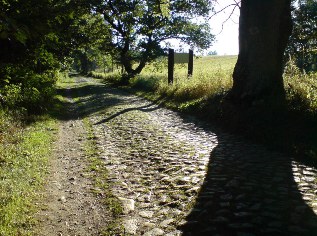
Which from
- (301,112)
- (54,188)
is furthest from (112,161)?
(301,112)

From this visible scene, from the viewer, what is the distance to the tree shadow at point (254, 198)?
3910 millimetres

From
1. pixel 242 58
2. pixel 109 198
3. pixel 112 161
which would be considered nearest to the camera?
pixel 109 198

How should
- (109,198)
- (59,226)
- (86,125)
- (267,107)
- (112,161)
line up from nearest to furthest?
(59,226) → (109,198) → (112,161) → (267,107) → (86,125)

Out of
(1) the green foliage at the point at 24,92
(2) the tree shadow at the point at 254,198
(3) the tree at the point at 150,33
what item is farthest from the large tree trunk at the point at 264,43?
(3) the tree at the point at 150,33

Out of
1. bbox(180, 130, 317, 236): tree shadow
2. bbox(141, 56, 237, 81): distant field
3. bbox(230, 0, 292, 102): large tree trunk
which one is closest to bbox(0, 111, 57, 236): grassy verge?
bbox(180, 130, 317, 236): tree shadow

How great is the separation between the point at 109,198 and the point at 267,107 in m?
5.42

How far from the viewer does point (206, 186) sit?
5289mm

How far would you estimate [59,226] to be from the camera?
4246mm

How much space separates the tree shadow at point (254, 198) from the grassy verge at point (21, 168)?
2.15 metres

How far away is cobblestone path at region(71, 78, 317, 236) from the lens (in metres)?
4.04

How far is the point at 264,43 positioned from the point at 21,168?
692 cm

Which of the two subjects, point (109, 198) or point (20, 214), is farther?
point (109, 198)

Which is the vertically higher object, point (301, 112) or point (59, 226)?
point (301, 112)

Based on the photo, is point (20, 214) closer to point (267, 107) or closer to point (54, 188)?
Result: point (54, 188)
